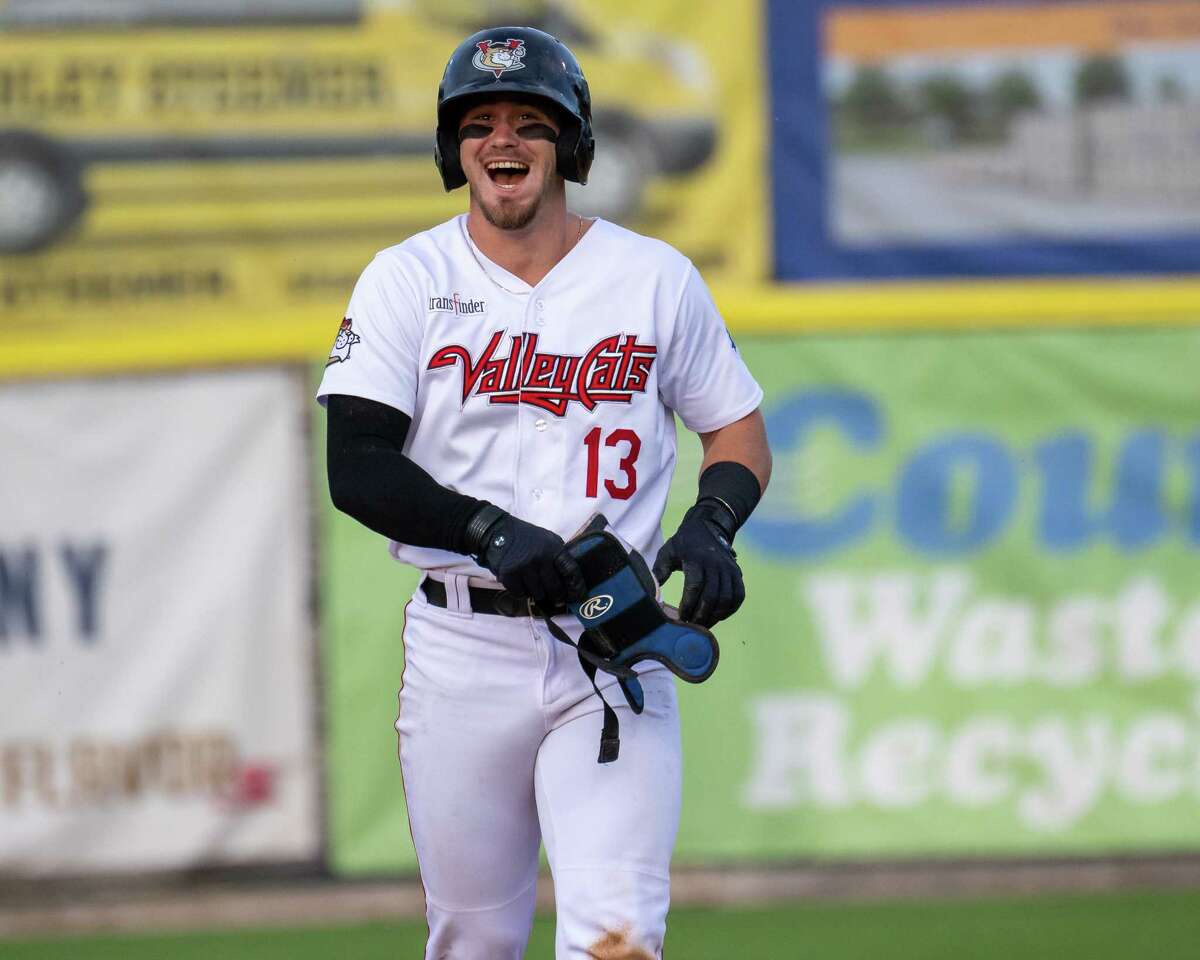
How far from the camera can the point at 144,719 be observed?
6184 mm

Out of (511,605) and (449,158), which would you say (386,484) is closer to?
Answer: (511,605)

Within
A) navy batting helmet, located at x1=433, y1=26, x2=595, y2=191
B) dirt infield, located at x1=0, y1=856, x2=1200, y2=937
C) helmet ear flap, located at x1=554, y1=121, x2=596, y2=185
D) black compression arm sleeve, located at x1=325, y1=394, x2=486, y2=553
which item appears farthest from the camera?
dirt infield, located at x1=0, y1=856, x2=1200, y2=937

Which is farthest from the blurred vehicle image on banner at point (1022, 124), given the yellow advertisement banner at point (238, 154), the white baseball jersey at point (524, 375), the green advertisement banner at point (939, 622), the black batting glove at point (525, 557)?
the black batting glove at point (525, 557)

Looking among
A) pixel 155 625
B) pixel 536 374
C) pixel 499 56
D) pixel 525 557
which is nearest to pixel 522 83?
pixel 499 56

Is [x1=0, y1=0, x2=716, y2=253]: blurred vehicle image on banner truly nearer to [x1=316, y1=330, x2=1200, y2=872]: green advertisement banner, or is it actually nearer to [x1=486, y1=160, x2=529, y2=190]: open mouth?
[x1=316, y1=330, x2=1200, y2=872]: green advertisement banner

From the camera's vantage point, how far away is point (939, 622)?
20.5ft

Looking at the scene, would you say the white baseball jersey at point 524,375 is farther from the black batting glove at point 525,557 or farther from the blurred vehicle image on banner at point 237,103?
the blurred vehicle image on banner at point 237,103

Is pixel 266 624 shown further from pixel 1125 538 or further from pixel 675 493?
A: pixel 1125 538

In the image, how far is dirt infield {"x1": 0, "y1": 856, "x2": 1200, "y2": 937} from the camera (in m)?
6.17

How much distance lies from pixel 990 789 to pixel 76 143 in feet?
12.7

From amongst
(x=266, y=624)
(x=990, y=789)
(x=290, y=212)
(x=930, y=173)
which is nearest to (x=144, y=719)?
(x=266, y=624)

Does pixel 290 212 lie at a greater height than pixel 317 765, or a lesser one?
greater

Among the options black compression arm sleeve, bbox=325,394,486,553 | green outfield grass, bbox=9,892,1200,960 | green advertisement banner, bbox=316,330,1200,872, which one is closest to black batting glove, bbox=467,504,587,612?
black compression arm sleeve, bbox=325,394,486,553

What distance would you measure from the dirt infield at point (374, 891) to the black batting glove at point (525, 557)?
3249 mm
